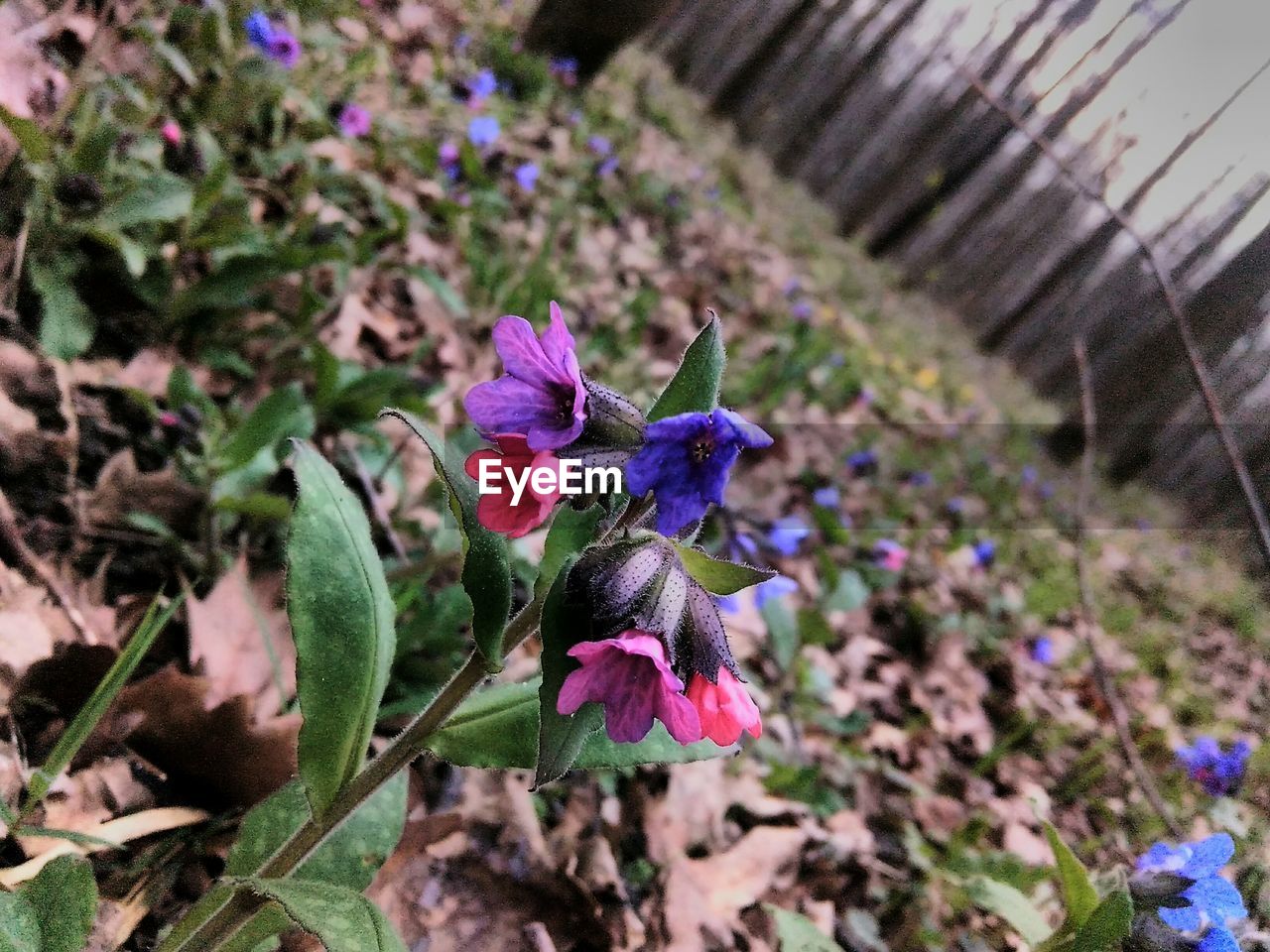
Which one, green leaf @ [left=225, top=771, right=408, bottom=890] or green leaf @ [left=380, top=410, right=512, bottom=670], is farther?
green leaf @ [left=225, top=771, right=408, bottom=890]

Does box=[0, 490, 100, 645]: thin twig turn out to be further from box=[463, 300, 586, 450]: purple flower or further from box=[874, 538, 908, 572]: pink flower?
box=[874, 538, 908, 572]: pink flower

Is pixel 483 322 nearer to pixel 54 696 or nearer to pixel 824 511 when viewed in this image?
pixel 824 511

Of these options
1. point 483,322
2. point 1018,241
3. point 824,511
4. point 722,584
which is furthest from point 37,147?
point 1018,241

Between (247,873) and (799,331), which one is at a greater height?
(799,331)

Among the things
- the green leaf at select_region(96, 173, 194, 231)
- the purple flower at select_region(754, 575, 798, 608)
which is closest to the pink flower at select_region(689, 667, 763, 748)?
the purple flower at select_region(754, 575, 798, 608)

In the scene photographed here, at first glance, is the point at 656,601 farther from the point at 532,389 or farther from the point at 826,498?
the point at 826,498
